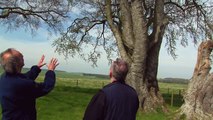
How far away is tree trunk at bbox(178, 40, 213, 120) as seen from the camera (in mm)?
16469

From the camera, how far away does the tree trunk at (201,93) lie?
54.0ft

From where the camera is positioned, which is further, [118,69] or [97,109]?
[118,69]

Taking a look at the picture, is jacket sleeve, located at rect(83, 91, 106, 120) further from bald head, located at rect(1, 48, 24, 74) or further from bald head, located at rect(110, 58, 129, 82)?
bald head, located at rect(1, 48, 24, 74)

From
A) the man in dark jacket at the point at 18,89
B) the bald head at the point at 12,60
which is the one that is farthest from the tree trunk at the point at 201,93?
the bald head at the point at 12,60

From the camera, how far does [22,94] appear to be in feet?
18.0

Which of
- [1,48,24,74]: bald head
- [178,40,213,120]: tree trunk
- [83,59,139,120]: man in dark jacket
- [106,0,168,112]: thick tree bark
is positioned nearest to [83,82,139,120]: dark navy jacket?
[83,59,139,120]: man in dark jacket

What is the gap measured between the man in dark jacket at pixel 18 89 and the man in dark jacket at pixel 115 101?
0.66 meters

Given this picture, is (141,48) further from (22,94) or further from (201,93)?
(22,94)

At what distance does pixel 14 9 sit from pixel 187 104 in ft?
61.1

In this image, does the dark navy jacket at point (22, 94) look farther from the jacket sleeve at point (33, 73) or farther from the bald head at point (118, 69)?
the bald head at point (118, 69)

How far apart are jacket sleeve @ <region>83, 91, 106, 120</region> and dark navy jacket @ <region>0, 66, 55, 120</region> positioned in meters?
Result: 0.62

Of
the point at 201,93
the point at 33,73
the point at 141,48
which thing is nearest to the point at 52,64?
the point at 33,73

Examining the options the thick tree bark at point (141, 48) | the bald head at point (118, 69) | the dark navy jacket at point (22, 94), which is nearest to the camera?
the bald head at point (118, 69)

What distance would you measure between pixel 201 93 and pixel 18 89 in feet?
39.3
